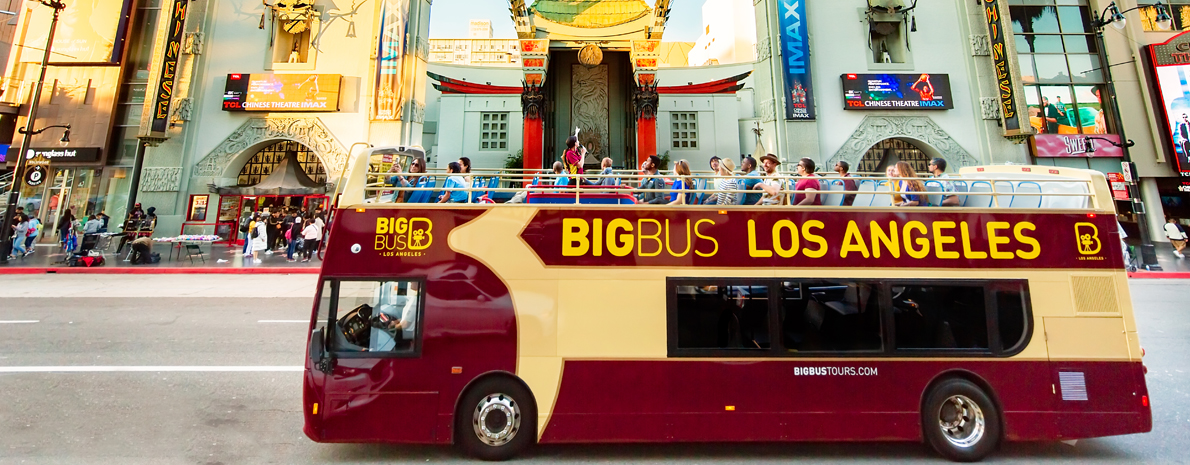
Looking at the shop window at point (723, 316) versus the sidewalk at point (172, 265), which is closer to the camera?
the shop window at point (723, 316)

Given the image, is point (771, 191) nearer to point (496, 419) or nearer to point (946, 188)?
point (946, 188)

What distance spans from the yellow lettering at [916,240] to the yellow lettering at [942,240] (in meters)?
0.08

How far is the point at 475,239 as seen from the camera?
399 cm

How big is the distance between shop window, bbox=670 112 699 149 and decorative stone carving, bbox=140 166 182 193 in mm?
23016

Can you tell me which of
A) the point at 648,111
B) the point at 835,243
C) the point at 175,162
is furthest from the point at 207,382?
the point at 175,162

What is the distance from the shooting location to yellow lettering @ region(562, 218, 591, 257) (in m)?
4.02

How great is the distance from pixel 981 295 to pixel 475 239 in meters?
4.54

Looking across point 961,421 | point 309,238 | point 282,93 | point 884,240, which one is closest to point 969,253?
point 884,240

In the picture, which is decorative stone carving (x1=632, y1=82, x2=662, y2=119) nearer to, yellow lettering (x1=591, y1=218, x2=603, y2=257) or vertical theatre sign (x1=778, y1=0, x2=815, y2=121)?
vertical theatre sign (x1=778, y1=0, x2=815, y2=121)

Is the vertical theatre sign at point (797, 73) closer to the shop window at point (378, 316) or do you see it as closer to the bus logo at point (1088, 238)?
the bus logo at point (1088, 238)

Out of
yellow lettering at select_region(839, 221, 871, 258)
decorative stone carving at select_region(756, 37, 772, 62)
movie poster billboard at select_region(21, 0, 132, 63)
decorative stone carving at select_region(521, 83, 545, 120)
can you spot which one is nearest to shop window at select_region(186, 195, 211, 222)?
movie poster billboard at select_region(21, 0, 132, 63)

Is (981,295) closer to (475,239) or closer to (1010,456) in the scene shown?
(1010,456)

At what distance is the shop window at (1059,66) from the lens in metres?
20.8

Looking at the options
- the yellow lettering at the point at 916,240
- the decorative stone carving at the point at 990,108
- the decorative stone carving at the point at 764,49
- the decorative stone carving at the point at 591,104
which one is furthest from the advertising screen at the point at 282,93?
the decorative stone carving at the point at 990,108
